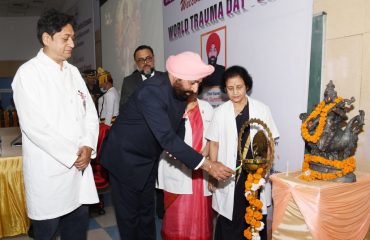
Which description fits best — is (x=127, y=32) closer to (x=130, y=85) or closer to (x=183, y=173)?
(x=130, y=85)

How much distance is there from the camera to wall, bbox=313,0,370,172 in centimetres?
183

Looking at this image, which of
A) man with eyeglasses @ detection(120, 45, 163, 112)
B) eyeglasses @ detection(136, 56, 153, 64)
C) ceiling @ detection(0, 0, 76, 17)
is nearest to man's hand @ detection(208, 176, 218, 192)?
man with eyeglasses @ detection(120, 45, 163, 112)

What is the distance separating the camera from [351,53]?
1903 mm

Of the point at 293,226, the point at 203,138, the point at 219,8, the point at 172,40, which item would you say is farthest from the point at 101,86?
the point at 293,226

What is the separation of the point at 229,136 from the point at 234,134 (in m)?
0.04

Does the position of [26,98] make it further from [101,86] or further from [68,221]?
[101,86]

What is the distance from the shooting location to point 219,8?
120 inches

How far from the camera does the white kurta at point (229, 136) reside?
213cm

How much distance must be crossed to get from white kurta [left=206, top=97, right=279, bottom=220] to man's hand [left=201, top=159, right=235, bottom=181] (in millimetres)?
380

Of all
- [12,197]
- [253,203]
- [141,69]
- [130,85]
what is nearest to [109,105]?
[130,85]

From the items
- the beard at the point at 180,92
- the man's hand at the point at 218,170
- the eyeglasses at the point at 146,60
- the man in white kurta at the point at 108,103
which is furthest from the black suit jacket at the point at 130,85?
the man's hand at the point at 218,170

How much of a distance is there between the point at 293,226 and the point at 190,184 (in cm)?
89

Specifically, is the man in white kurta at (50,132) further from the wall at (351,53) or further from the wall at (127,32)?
the wall at (127,32)

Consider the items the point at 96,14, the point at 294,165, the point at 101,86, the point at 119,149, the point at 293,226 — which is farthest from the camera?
the point at 96,14
